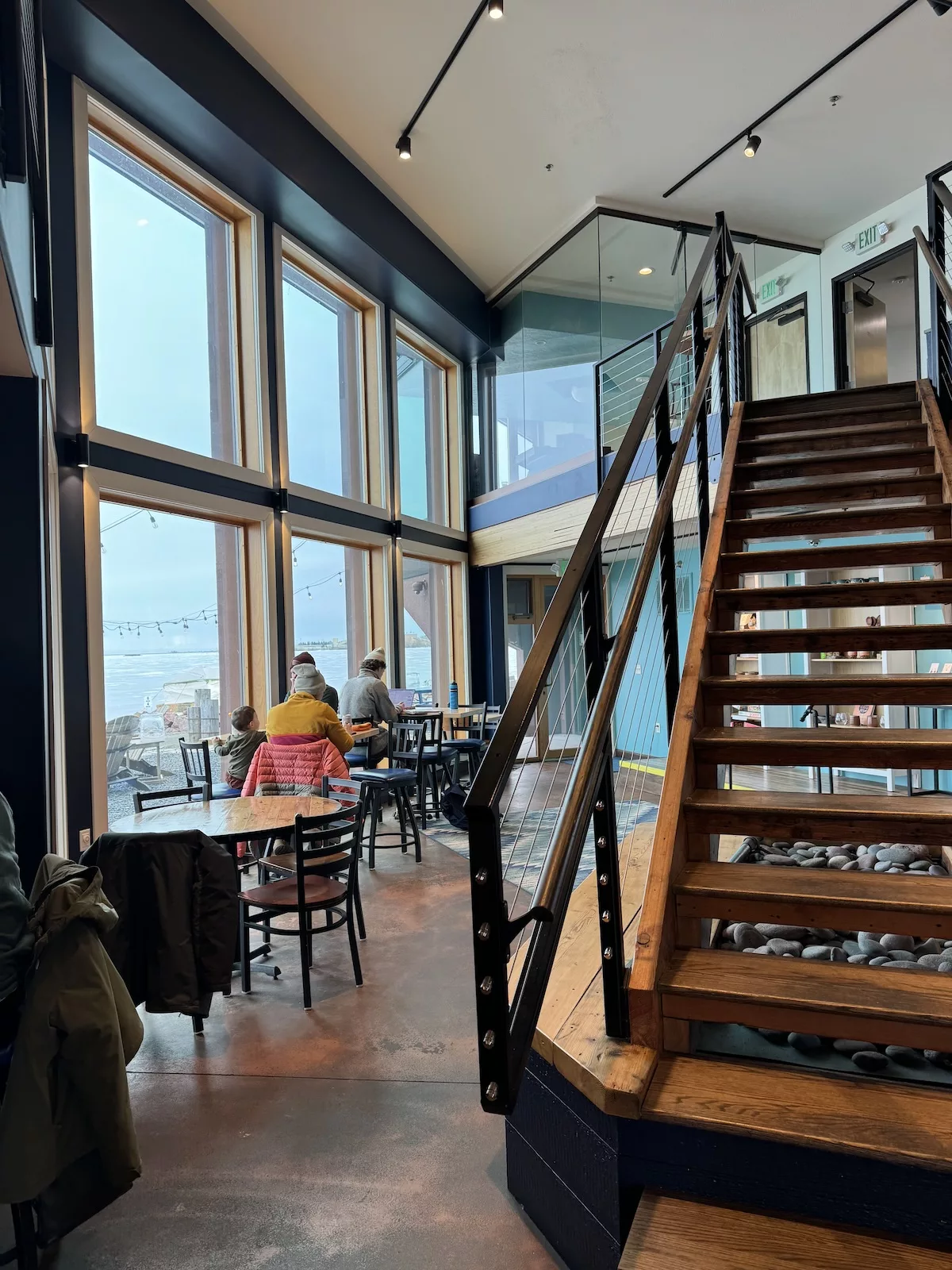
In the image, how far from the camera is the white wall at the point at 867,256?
7.59 meters

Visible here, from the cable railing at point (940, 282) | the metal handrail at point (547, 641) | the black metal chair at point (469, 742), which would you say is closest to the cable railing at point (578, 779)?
the metal handrail at point (547, 641)

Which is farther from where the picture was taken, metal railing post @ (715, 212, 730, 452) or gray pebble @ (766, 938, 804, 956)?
metal railing post @ (715, 212, 730, 452)

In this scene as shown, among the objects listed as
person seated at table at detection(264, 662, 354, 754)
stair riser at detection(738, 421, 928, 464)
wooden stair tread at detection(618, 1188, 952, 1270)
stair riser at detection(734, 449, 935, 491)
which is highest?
stair riser at detection(738, 421, 928, 464)

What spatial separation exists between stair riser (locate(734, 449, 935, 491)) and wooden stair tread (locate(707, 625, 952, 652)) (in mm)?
1333

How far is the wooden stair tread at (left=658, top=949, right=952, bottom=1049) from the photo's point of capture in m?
1.67

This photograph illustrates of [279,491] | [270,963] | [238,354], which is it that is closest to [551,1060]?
[270,963]

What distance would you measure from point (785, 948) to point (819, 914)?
76 cm

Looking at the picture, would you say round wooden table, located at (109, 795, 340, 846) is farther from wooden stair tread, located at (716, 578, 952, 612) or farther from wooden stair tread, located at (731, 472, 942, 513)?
wooden stair tread, located at (731, 472, 942, 513)

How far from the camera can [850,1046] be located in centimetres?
196

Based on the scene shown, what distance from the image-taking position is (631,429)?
2.10 metres

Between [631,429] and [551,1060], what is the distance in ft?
5.27

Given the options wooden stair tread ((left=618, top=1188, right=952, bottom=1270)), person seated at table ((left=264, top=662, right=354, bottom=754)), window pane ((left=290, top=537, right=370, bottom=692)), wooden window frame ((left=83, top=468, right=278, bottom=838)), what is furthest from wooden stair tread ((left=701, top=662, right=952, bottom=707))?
window pane ((left=290, top=537, right=370, bottom=692))

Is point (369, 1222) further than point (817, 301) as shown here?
No

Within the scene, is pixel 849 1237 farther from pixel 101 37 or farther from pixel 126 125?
pixel 126 125
